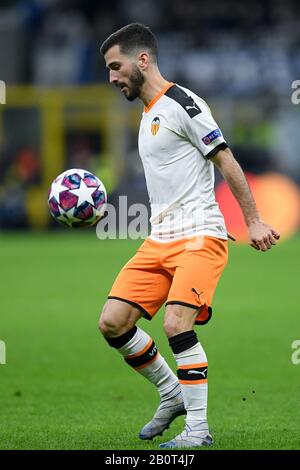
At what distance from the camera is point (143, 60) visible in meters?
6.34

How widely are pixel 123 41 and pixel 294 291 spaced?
857 centimetres

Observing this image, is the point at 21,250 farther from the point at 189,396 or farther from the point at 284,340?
the point at 189,396

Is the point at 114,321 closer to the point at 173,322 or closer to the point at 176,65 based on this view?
the point at 173,322

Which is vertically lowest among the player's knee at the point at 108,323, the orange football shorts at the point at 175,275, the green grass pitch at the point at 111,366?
the green grass pitch at the point at 111,366

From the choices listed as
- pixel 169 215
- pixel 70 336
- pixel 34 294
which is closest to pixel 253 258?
pixel 34 294

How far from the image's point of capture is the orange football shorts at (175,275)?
6082 millimetres

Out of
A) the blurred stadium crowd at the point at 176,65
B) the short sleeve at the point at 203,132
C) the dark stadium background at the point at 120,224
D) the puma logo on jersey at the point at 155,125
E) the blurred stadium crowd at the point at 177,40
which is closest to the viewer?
the short sleeve at the point at 203,132

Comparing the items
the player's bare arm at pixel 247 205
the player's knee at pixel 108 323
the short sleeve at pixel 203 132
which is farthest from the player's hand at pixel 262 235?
the player's knee at pixel 108 323

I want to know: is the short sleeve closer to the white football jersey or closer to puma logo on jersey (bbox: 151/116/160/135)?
the white football jersey

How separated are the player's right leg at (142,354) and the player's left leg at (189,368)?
13.5 inches

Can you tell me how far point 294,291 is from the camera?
14.4 meters

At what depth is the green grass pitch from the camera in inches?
255

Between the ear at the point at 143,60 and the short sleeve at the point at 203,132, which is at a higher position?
A: the ear at the point at 143,60

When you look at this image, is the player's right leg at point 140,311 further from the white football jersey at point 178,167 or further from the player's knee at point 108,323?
the white football jersey at point 178,167
